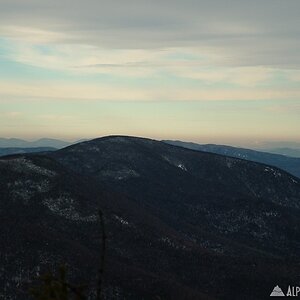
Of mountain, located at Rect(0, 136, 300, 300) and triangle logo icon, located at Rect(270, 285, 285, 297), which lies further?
triangle logo icon, located at Rect(270, 285, 285, 297)

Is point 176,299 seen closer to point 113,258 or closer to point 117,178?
point 113,258

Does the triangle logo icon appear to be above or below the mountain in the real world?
below

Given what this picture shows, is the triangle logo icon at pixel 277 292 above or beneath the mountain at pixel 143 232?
beneath

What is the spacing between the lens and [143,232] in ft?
291

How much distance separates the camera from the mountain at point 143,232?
63.0m

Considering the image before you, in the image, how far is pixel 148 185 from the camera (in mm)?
152875

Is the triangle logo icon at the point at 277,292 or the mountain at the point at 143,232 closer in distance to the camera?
the mountain at the point at 143,232

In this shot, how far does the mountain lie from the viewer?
63031 mm

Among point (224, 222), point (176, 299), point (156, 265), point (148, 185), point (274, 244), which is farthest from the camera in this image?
point (148, 185)

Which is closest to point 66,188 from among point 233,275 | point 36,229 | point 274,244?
point 36,229

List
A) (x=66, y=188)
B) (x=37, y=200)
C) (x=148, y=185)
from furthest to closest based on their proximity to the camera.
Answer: (x=148, y=185) < (x=66, y=188) < (x=37, y=200)

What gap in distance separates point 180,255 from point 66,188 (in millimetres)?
33216

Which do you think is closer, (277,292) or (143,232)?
(277,292)

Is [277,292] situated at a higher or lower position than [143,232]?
lower
